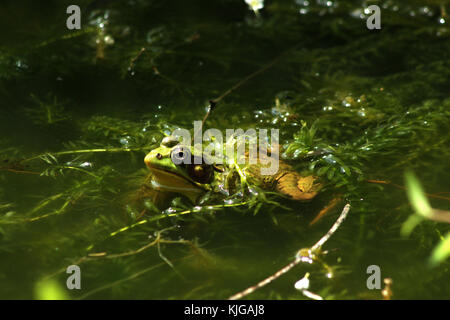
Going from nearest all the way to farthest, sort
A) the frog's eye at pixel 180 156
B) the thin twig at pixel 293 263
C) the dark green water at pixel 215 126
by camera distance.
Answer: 1. the thin twig at pixel 293 263
2. the dark green water at pixel 215 126
3. the frog's eye at pixel 180 156

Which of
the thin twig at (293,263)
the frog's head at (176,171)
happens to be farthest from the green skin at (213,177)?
the thin twig at (293,263)

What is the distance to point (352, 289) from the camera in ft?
7.04

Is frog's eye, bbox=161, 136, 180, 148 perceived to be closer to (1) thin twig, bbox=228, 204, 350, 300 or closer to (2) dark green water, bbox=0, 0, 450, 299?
(2) dark green water, bbox=0, 0, 450, 299

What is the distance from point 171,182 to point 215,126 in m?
0.72

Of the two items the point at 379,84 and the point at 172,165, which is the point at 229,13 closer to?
the point at 379,84

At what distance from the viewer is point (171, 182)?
9.50ft

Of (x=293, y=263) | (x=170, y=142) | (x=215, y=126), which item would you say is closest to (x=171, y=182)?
(x=170, y=142)

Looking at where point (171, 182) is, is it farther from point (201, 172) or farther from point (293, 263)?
point (293, 263)

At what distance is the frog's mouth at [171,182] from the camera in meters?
2.81

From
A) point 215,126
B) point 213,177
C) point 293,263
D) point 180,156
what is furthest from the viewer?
point 215,126

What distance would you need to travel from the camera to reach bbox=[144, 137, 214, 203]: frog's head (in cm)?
275

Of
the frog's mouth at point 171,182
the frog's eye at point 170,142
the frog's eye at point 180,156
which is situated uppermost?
the frog's eye at point 170,142

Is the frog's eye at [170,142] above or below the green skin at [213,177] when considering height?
above

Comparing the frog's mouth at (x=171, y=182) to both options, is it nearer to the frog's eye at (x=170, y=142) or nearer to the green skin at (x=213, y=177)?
the green skin at (x=213, y=177)
